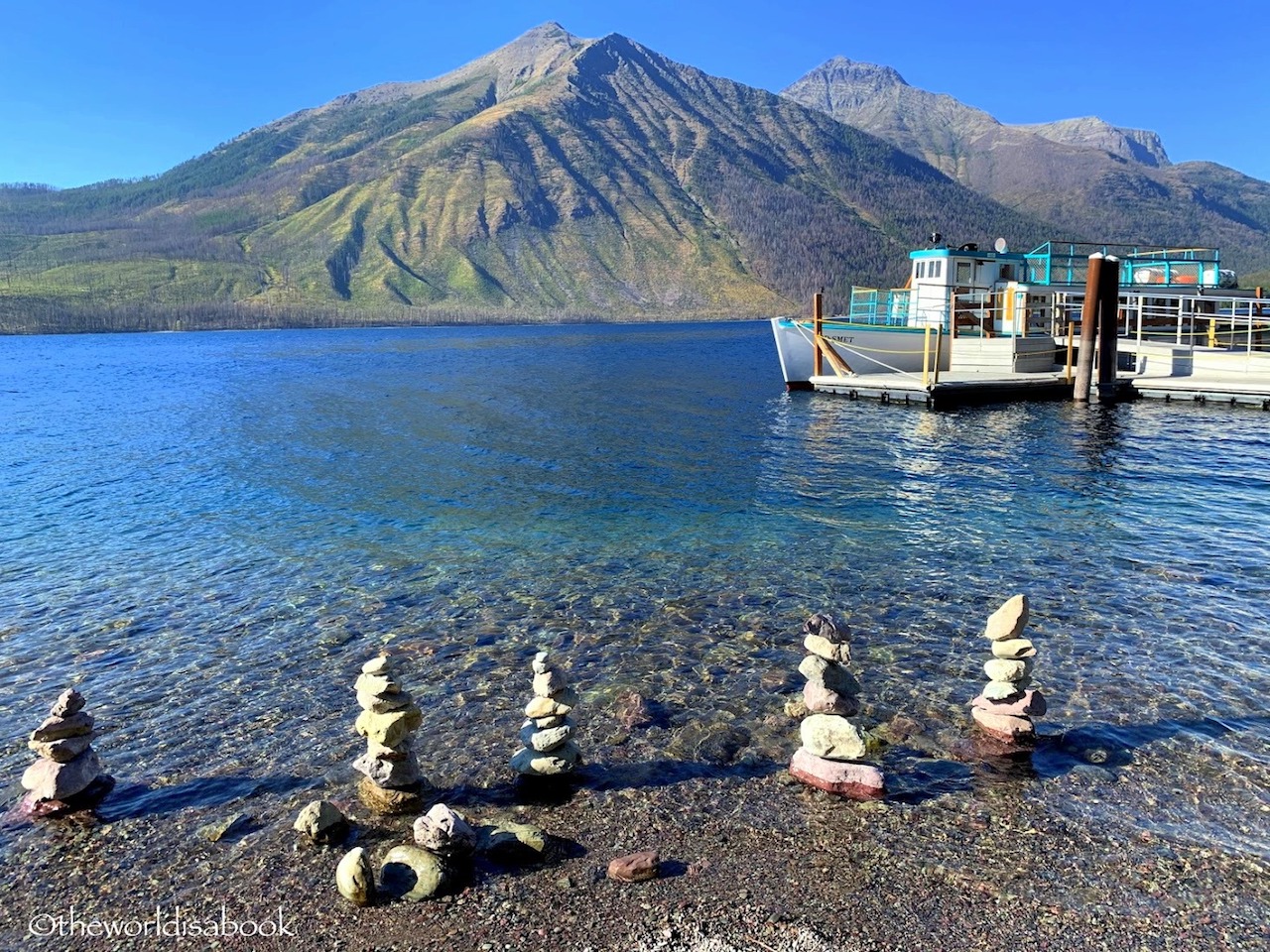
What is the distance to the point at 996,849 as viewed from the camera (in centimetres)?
727

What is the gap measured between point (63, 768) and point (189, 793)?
1231 millimetres

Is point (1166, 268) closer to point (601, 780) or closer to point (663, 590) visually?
point (663, 590)

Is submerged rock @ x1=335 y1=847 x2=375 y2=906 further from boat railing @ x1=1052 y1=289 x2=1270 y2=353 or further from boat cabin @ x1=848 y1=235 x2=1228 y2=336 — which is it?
boat railing @ x1=1052 y1=289 x2=1270 y2=353

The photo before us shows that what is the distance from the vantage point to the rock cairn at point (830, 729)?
8.27 m

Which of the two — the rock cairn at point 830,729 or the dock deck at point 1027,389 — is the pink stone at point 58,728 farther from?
the dock deck at point 1027,389

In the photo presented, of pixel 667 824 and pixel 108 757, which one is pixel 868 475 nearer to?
pixel 667 824

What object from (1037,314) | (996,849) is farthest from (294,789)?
(1037,314)

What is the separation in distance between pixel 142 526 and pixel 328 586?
28.9 feet

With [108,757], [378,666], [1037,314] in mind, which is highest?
[1037,314]

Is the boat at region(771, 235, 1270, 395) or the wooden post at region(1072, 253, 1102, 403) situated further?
the boat at region(771, 235, 1270, 395)

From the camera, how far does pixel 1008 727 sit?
9234mm

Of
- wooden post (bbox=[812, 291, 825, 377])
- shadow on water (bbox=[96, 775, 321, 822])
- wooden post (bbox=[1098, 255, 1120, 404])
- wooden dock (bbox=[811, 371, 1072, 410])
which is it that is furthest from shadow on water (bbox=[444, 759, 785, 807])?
wooden post (bbox=[812, 291, 825, 377])

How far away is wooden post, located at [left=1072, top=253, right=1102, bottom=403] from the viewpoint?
40188 mm

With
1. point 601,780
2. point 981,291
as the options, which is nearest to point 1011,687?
point 601,780
